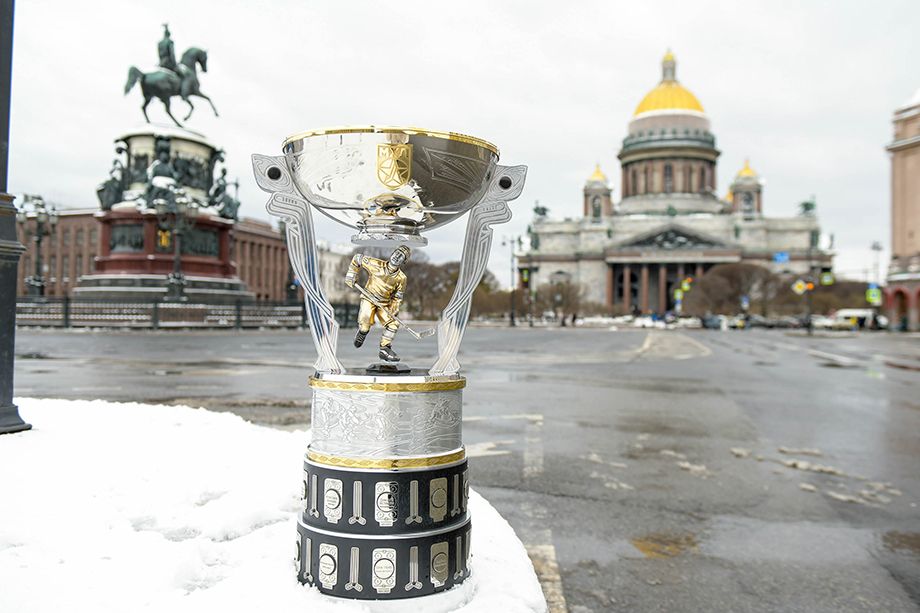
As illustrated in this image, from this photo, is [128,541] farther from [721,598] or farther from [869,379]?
[869,379]

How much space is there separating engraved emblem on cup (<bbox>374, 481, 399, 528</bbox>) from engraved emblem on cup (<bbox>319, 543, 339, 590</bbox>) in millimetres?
224

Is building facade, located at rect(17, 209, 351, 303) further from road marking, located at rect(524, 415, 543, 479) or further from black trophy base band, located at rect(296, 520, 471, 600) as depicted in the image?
black trophy base band, located at rect(296, 520, 471, 600)

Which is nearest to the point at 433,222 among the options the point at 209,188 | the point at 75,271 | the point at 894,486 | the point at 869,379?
the point at 894,486

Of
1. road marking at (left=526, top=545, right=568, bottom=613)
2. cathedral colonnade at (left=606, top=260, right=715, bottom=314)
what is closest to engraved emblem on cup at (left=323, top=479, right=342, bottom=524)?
road marking at (left=526, top=545, right=568, bottom=613)

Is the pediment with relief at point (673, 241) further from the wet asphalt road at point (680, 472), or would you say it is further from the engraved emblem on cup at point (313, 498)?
the engraved emblem on cup at point (313, 498)

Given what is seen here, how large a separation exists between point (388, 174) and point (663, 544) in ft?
9.99

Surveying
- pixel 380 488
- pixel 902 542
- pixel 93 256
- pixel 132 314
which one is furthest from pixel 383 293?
pixel 93 256

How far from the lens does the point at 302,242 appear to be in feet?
10.1

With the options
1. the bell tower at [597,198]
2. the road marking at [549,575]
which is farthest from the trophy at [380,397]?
the bell tower at [597,198]

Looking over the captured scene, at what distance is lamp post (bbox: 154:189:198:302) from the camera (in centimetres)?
3362

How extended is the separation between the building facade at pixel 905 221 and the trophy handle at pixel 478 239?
231 ft

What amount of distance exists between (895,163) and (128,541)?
7647cm

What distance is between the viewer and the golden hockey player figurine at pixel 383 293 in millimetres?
3062

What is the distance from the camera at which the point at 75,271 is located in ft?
303
